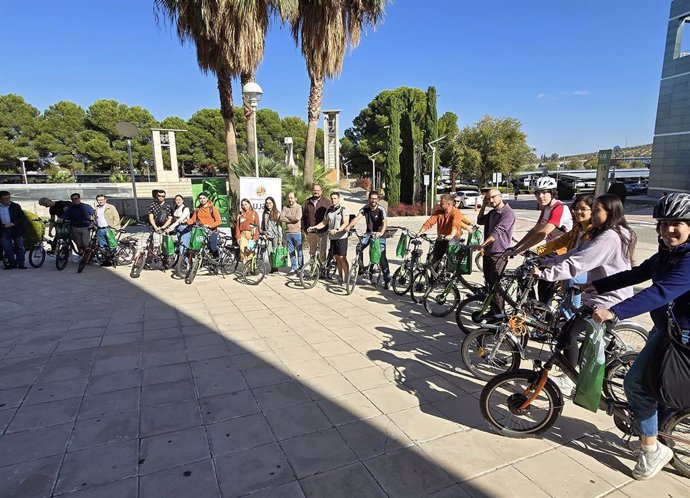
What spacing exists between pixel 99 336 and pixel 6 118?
48241 mm

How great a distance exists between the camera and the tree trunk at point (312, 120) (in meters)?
11.7

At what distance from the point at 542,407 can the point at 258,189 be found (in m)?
7.90

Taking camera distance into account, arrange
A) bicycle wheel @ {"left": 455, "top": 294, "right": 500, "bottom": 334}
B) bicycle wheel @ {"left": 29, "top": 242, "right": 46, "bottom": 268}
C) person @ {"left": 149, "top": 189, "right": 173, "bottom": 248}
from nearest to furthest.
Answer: bicycle wheel @ {"left": 455, "top": 294, "right": 500, "bottom": 334} < person @ {"left": 149, "top": 189, "right": 173, "bottom": 248} < bicycle wheel @ {"left": 29, "top": 242, "right": 46, "bottom": 268}

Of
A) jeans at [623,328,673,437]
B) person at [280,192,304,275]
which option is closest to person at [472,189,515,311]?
jeans at [623,328,673,437]

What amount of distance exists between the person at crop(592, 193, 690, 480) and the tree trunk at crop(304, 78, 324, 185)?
9858mm

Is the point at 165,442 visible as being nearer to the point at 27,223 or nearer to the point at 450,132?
the point at 27,223

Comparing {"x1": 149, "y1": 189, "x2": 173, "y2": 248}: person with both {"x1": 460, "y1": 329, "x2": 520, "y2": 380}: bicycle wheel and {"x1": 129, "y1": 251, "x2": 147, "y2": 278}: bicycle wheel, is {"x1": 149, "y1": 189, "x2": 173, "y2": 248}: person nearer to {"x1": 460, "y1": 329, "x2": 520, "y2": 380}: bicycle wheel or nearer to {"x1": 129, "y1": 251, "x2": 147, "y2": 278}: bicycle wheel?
{"x1": 129, "y1": 251, "x2": 147, "y2": 278}: bicycle wheel

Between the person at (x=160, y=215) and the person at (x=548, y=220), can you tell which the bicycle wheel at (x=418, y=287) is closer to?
the person at (x=548, y=220)

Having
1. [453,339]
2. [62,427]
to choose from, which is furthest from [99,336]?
[453,339]

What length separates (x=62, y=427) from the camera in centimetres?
307

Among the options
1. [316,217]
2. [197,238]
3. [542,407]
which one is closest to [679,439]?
[542,407]

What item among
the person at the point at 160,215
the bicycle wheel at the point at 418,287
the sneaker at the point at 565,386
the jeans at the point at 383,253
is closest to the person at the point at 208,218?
the person at the point at 160,215

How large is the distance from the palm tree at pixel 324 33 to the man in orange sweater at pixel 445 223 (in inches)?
251

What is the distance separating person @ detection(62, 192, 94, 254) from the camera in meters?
8.77
